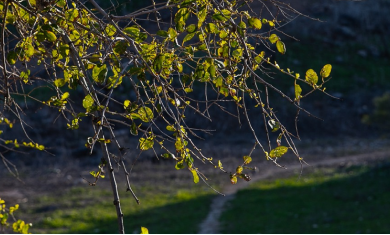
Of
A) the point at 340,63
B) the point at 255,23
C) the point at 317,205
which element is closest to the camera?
the point at 255,23

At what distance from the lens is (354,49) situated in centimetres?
4494

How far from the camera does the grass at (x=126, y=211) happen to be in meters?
16.3

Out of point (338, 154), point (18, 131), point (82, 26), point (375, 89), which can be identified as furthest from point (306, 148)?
point (82, 26)

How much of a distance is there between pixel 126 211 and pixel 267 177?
7971 mm

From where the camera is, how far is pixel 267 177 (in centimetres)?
2450

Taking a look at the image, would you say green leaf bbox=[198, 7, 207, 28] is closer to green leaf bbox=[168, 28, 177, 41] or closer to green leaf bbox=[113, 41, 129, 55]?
green leaf bbox=[168, 28, 177, 41]

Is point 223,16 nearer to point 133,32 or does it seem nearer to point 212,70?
point 212,70

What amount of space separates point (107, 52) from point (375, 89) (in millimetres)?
39342

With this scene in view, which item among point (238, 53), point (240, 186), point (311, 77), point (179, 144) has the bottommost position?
point (240, 186)

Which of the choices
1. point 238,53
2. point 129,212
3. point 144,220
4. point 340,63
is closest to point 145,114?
point 238,53

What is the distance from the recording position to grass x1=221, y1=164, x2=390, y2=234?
15.2m

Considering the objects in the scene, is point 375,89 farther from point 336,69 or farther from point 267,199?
point 267,199

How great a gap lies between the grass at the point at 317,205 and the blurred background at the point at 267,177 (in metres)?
0.03

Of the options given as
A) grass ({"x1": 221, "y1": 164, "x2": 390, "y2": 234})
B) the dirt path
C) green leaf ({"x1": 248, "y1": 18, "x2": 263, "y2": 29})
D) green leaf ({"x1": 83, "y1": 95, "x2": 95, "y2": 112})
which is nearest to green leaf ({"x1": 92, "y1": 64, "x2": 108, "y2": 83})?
green leaf ({"x1": 83, "y1": 95, "x2": 95, "y2": 112})
